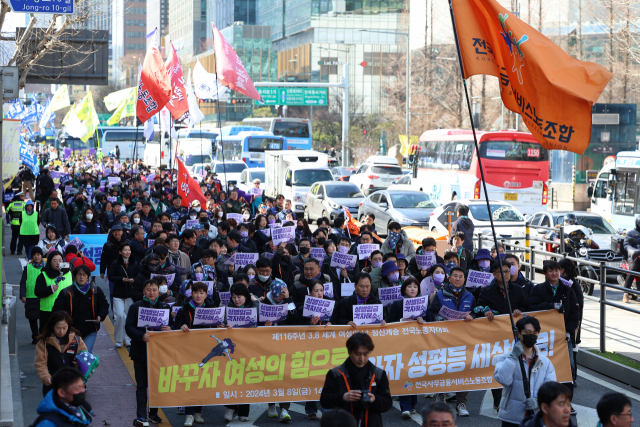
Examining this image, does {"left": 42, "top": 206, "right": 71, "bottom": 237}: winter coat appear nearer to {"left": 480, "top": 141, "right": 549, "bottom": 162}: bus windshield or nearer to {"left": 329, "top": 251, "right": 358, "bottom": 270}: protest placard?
{"left": 329, "top": 251, "right": 358, "bottom": 270}: protest placard

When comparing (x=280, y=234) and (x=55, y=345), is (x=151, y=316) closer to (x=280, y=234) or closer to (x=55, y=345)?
(x=55, y=345)

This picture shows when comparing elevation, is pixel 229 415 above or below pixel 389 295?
below

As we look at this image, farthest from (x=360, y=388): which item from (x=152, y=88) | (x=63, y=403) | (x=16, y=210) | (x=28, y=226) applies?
(x=152, y=88)

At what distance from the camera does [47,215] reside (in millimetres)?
16656

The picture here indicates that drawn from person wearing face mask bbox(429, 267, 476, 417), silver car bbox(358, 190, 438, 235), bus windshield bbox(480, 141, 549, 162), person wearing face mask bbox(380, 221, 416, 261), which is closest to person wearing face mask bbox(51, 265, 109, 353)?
person wearing face mask bbox(429, 267, 476, 417)

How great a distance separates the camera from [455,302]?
8.66m

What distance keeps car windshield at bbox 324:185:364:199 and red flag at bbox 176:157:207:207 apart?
32.4 ft

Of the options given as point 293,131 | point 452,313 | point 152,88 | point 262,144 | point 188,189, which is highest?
point 152,88

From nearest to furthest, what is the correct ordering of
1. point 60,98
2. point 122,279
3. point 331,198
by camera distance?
1. point 122,279
2. point 331,198
3. point 60,98

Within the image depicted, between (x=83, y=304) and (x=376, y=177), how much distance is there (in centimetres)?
3265

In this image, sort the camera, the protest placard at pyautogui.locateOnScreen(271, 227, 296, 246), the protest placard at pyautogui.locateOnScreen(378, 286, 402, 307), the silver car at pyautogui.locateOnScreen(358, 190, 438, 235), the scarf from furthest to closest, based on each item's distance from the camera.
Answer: the silver car at pyautogui.locateOnScreen(358, 190, 438, 235) < the protest placard at pyautogui.locateOnScreen(271, 227, 296, 246) < the protest placard at pyautogui.locateOnScreen(378, 286, 402, 307) < the scarf < the camera

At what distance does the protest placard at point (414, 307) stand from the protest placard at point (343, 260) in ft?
8.02

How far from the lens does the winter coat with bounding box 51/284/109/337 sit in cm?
877

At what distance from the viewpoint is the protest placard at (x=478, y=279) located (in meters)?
9.44
